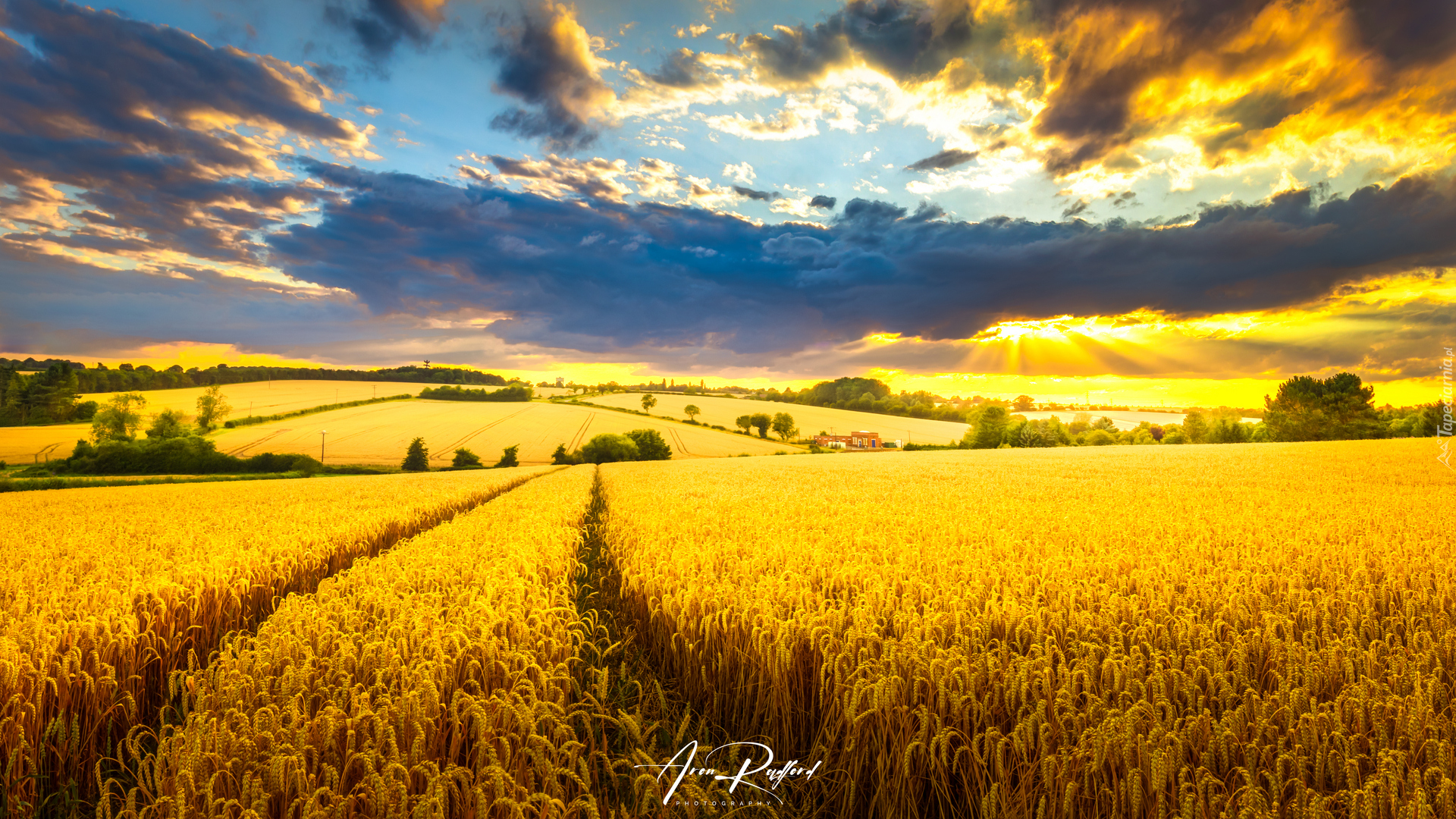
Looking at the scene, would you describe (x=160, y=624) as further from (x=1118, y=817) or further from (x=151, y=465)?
(x=151, y=465)

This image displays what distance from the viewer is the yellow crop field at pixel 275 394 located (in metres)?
73.0

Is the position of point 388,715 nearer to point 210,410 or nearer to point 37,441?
point 37,441

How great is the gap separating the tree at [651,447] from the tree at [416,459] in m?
21.5

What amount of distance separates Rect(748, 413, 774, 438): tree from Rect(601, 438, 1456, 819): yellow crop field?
7404 cm

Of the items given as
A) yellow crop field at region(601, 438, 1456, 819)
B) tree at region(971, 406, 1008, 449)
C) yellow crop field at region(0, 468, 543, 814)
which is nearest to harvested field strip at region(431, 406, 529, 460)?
yellow crop field at region(0, 468, 543, 814)

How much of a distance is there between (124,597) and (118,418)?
88321mm

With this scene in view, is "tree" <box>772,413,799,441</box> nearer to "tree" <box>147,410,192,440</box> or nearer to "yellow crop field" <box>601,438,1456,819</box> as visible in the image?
"tree" <box>147,410,192,440</box>

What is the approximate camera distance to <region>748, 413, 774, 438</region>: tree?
8275 centimetres

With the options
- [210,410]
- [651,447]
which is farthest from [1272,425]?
[210,410]

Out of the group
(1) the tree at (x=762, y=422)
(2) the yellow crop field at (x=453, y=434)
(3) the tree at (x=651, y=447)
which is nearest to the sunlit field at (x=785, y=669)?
(3) the tree at (x=651, y=447)

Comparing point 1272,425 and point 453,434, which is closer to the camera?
point 1272,425

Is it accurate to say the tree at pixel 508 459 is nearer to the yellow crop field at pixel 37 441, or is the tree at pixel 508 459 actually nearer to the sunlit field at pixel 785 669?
the yellow crop field at pixel 37 441

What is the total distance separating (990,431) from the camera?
235 ft

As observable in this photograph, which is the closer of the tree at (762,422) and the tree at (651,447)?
the tree at (651,447)
